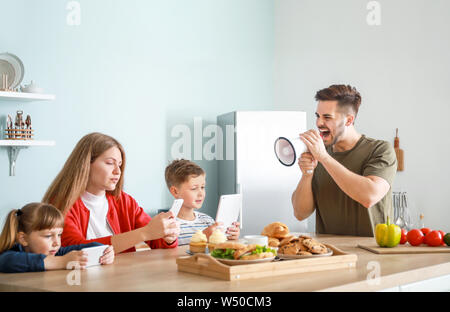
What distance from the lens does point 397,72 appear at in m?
4.49

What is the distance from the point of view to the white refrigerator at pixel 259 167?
14.2ft

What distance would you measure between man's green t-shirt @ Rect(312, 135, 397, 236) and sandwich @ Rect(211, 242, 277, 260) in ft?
3.46

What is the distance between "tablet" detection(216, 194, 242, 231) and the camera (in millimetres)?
2223

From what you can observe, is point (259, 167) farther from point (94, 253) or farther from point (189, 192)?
point (94, 253)

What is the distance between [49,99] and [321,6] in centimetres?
274

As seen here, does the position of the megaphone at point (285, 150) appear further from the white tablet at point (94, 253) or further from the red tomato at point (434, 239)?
the white tablet at point (94, 253)

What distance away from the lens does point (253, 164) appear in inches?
172

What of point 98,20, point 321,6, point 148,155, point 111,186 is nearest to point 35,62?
point 98,20

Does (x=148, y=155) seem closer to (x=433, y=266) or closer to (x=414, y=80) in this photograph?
(x=414, y=80)

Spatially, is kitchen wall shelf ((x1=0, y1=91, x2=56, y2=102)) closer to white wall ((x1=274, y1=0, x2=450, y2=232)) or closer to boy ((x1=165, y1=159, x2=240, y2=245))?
boy ((x1=165, y1=159, x2=240, y2=245))

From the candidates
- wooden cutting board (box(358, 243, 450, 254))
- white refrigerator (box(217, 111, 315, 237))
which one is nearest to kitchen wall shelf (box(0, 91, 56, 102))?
white refrigerator (box(217, 111, 315, 237))

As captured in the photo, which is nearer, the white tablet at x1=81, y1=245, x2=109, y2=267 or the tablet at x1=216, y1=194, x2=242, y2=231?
the white tablet at x1=81, y1=245, x2=109, y2=267

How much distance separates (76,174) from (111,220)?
0.27 metres

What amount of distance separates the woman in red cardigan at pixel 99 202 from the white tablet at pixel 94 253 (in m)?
0.19
